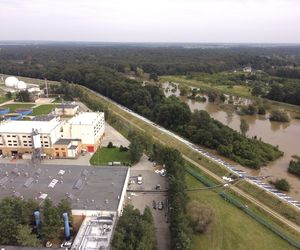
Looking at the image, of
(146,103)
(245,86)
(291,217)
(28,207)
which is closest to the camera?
(28,207)

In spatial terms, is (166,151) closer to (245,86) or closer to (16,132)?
(16,132)

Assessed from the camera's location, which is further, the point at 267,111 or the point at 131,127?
the point at 267,111

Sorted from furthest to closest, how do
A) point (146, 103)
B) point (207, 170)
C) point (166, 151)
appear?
1. point (146, 103)
2. point (207, 170)
3. point (166, 151)

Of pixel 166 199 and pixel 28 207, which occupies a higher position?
pixel 28 207

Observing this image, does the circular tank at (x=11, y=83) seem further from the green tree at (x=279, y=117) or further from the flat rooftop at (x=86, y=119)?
the green tree at (x=279, y=117)

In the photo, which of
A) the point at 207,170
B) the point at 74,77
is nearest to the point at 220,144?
the point at 207,170
